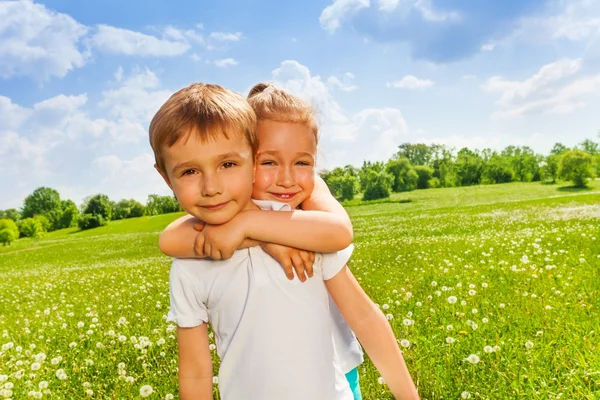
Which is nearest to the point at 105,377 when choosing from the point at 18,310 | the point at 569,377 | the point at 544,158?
the point at 569,377

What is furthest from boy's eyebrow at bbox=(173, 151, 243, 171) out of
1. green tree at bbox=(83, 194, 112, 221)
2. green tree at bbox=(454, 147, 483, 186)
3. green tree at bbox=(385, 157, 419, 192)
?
green tree at bbox=(454, 147, 483, 186)

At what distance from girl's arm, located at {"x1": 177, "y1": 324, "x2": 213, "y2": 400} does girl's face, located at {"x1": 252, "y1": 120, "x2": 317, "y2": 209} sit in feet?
2.44

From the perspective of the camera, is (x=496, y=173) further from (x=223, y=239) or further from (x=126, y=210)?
(x=223, y=239)

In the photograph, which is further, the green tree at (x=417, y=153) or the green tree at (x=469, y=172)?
the green tree at (x=417, y=153)

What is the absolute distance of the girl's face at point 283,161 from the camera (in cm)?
222

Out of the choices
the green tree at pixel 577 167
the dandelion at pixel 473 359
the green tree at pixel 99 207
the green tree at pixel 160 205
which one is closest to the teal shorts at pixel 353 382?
the dandelion at pixel 473 359

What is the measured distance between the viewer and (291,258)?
2.06 metres

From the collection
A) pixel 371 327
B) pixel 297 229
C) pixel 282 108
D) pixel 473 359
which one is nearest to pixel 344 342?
pixel 371 327

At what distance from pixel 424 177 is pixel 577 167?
3318 centimetres

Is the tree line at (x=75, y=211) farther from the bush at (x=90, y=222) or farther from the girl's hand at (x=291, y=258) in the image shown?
the girl's hand at (x=291, y=258)

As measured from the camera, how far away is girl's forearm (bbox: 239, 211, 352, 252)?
200 centimetres

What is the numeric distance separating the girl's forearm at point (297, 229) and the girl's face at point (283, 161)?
9.9 inches

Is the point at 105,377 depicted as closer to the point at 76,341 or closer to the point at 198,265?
the point at 76,341

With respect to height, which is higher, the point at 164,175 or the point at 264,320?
the point at 164,175
